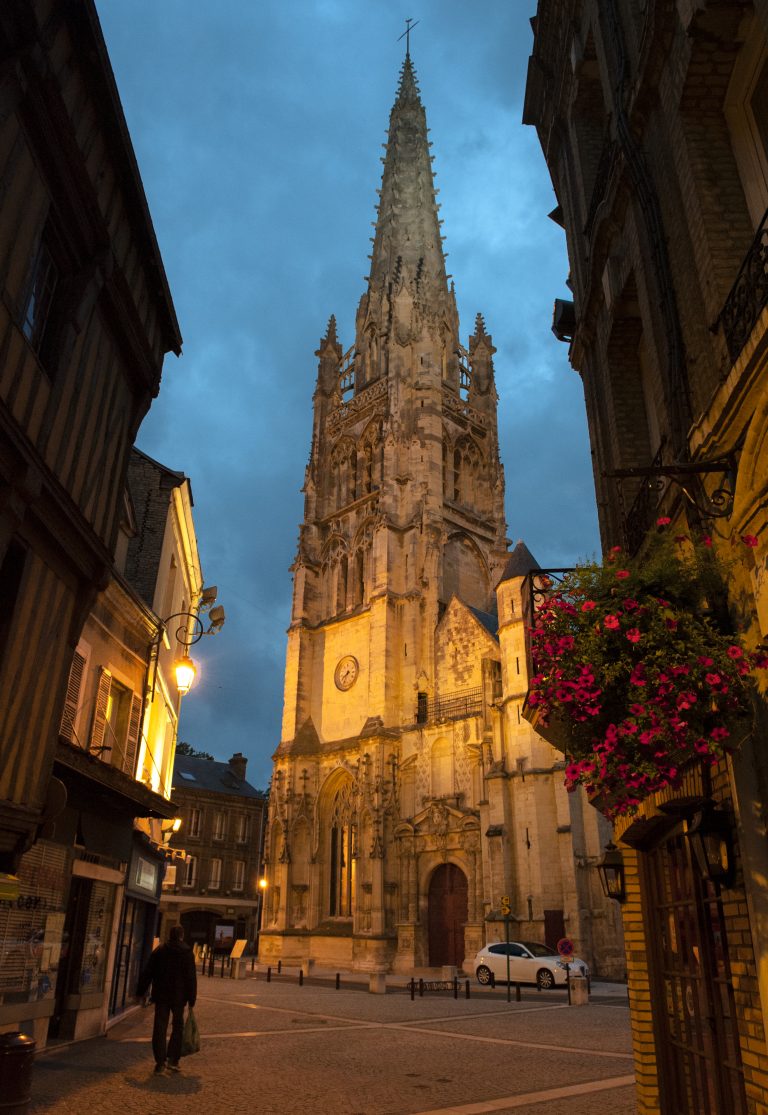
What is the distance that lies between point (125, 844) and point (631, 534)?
9.24 metres

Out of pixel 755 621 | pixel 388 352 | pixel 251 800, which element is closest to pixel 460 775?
pixel 251 800

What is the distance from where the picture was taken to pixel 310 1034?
11516 mm

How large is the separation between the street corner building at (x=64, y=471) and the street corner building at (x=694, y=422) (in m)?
4.77

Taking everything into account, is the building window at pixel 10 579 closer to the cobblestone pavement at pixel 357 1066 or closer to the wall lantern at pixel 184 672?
the cobblestone pavement at pixel 357 1066

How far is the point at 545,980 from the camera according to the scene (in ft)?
68.3

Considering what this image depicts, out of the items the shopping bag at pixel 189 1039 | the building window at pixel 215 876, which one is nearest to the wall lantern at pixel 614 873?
the shopping bag at pixel 189 1039

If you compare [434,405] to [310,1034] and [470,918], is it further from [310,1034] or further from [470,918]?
[310,1034]

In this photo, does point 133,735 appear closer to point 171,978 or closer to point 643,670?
point 171,978

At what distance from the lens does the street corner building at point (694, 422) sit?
4.14 metres

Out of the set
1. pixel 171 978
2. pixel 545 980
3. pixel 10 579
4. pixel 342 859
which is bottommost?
pixel 545 980

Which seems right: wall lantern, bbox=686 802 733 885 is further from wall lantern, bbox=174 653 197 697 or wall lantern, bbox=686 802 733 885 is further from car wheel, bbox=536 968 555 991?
car wheel, bbox=536 968 555 991

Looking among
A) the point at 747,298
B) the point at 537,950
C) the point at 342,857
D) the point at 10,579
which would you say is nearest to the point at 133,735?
the point at 10,579

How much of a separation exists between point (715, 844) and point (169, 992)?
6297mm

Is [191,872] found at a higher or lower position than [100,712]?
lower
